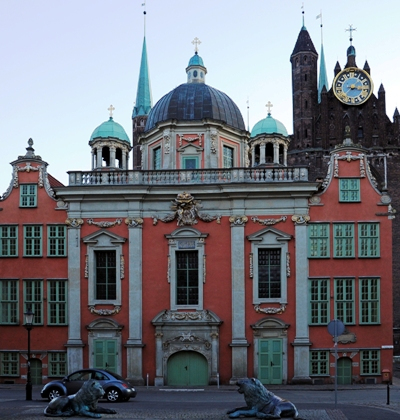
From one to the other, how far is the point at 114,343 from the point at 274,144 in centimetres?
1513

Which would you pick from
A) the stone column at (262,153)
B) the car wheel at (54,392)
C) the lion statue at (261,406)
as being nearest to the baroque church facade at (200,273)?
the stone column at (262,153)

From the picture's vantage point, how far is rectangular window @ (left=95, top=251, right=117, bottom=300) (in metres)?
39.8

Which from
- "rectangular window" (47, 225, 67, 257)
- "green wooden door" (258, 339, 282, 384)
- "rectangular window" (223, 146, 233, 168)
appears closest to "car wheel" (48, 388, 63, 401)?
"rectangular window" (47, 225, 67, 257)

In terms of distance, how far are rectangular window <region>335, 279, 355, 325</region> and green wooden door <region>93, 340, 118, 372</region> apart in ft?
40.0

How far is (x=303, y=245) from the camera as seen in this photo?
39.1 m

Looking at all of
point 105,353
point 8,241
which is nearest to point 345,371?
point 105,353

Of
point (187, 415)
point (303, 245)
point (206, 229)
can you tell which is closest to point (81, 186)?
point (206, 229)

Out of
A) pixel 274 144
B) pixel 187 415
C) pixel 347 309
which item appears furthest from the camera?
pixel 274 144

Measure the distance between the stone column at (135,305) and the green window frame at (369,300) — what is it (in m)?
12.0

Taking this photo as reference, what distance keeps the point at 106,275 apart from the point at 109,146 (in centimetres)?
878

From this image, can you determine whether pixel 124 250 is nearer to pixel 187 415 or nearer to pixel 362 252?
pixel 362 252

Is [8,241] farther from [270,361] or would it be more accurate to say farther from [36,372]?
[270,361]

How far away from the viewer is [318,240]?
129ft

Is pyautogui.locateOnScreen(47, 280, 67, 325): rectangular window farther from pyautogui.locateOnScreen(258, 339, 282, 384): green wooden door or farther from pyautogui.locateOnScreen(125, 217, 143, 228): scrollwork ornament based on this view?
pyautogui.locateOnScreen(258, 339, 282, 384): green wooden door
